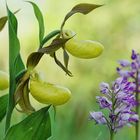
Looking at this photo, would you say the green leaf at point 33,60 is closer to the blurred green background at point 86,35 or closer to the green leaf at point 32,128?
the green leaf at point 32,128

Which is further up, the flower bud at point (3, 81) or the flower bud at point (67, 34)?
the flower bud at point (67, 34)

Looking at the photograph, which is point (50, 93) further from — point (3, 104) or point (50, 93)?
point (3, 104)

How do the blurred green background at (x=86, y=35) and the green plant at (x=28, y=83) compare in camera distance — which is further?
the blurred green background at (x=86, y=35)

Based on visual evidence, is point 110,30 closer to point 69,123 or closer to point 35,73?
point 69,123

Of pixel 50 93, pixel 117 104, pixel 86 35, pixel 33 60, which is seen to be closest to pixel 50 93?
pixel 50 93

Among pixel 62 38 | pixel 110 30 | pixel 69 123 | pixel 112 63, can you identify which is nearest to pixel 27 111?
pixel 62 38

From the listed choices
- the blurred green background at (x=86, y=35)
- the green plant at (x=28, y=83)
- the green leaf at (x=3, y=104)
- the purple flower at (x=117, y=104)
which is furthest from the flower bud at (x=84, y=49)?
the blurred green background at (x=86, y=35)

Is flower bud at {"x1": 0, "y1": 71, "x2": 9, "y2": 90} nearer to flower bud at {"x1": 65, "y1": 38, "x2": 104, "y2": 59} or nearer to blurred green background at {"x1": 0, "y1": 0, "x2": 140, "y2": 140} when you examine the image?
flower bud at {"x1": 65, "y1": 38, "x2": 104, "y2": 59}
